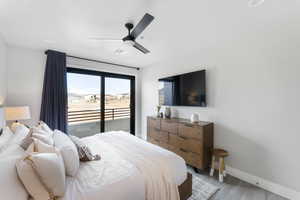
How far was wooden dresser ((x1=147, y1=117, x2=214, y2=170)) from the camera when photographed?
254cm

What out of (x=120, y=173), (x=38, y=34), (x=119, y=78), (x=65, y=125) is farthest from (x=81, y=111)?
(x=120, y=173)

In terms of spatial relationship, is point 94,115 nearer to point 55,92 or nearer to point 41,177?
point 55,92

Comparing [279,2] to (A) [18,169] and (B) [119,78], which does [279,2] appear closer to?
(A) [18,169]

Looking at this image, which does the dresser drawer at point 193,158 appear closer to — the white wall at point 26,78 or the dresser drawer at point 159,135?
the dresser drawer at point 159,135

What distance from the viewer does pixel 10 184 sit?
934mm

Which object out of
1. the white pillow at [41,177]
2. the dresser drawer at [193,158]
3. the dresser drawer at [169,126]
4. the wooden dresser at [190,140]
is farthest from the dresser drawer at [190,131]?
the white pillow at [41,177]

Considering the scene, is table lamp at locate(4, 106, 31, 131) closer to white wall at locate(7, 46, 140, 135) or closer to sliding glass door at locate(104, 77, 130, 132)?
white wall at locate(7, 46, 140, 135)

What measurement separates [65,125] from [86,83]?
1241 millimetres

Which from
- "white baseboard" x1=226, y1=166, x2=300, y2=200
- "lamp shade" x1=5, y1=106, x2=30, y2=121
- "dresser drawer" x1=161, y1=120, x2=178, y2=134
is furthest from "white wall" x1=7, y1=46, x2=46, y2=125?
"white baseboard" x1=226, y1=166, x2=300, y2=200

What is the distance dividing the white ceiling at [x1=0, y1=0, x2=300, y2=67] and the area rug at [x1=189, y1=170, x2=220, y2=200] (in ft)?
7.98

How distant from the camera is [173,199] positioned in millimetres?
1453

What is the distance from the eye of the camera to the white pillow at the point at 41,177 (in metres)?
0.99

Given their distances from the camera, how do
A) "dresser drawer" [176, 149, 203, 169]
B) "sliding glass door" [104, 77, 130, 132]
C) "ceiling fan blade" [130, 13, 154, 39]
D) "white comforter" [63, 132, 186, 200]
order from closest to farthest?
"white comforter" [63, 132, 186, 200], "ceiling fan blade" [130, 13, 154, 39], "dresser drawer" [176, 149, 203, 169], "sliding glass door" [104, 77, 130, 132]

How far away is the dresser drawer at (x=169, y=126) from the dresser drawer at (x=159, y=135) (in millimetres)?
117
